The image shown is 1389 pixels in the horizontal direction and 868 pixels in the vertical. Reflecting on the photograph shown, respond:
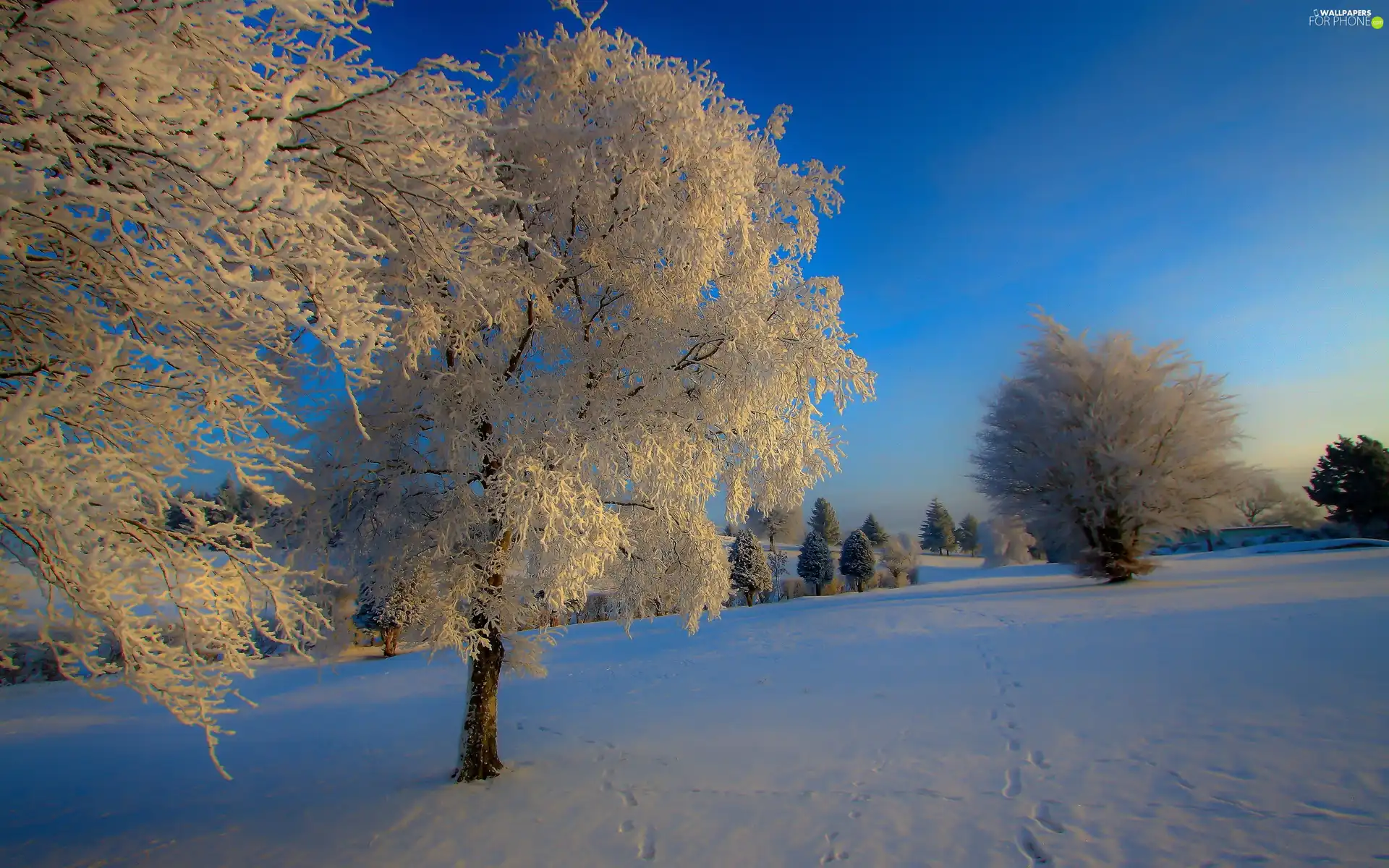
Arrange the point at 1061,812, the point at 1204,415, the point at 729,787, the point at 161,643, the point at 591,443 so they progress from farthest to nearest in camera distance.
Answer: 1. the point at 1204,415
2. the point at 729,787
3. the point at 591,443
4. the point at 1061,812
5. the point at 161,643

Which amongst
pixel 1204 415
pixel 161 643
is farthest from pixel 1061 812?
pixel 1204 415

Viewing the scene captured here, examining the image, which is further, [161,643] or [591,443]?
[591,443]

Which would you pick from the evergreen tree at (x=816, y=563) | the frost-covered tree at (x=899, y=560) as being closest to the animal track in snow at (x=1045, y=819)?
the evergreen tree at (x=816, y=563)

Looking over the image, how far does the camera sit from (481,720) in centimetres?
619

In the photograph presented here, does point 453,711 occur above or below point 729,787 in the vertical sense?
below

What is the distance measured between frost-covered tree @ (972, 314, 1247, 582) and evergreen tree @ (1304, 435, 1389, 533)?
2520 cm

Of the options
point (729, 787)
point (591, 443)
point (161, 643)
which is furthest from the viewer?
point (729, 787)

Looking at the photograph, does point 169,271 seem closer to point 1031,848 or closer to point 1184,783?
point 1031,848

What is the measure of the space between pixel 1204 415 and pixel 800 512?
121 ft

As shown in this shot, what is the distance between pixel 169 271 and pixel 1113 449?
17.7m

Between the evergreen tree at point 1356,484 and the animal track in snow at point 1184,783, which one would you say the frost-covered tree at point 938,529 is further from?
the animal track in snow at point 1184,783

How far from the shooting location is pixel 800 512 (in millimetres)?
50281

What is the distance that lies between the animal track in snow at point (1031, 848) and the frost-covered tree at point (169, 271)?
4.88 meters

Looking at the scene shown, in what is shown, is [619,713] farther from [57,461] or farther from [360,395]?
[57,461]
